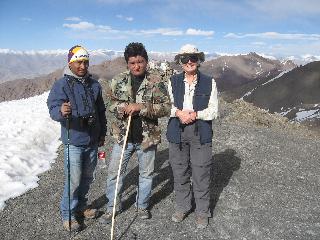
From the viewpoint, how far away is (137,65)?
709 centimetres

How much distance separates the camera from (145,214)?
27.2ft

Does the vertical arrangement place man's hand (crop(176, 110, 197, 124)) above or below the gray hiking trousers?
above

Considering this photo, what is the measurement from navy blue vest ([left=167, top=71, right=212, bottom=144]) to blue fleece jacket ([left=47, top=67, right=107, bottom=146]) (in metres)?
1.54

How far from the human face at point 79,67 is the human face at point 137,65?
0.80 metres

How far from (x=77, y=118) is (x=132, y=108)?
103cm

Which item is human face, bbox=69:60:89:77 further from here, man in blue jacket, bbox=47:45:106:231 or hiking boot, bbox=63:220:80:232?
hiking boot, bbox=63:220:80:232

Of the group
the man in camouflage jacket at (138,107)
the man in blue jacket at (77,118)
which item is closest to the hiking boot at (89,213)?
the man in blue jacket at (77,118)

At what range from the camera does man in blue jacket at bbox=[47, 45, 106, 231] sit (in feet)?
23.0

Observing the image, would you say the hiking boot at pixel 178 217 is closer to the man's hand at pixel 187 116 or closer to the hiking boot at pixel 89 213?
the hiking boot at pixel 89 213

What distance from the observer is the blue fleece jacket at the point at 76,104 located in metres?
7.00

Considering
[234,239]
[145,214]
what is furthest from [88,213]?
[234,239]

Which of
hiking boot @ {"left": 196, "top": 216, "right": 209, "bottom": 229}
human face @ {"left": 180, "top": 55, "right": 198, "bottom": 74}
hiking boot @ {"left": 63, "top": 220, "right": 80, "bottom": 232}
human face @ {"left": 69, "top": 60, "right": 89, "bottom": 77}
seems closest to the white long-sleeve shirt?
human face @ {"left": 180, "top": 55, "right": 198, "bottom": 74}

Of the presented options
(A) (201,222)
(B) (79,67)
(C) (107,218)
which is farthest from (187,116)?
(C) (107,218)

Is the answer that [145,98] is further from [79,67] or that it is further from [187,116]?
[79,67]
